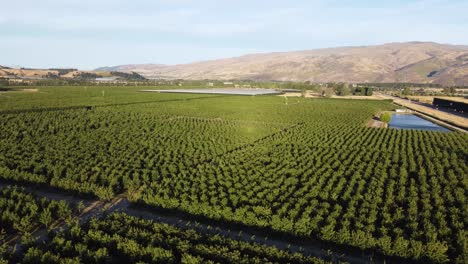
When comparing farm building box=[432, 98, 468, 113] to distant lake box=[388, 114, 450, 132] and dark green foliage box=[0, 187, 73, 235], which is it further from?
dark green foliage box=[0, 187, 73, 235]

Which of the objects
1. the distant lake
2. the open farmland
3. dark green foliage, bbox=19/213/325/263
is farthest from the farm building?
dark green foliage, bbox=19/213/325/263

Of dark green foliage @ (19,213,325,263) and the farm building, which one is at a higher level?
the farm building

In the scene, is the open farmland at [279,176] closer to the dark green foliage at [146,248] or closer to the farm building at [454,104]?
the dark green foliage at [146,248]

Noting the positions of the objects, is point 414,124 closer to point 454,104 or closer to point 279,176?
point 454,104

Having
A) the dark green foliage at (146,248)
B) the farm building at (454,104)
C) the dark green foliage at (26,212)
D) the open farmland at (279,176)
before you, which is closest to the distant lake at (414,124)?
the farm building at (454,104)

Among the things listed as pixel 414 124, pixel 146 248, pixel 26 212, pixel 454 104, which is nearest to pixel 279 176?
pixel 146 248

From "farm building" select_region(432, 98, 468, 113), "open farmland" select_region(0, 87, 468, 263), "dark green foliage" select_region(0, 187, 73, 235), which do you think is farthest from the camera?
"farm building" select_region(432, 98, 468, 113)
